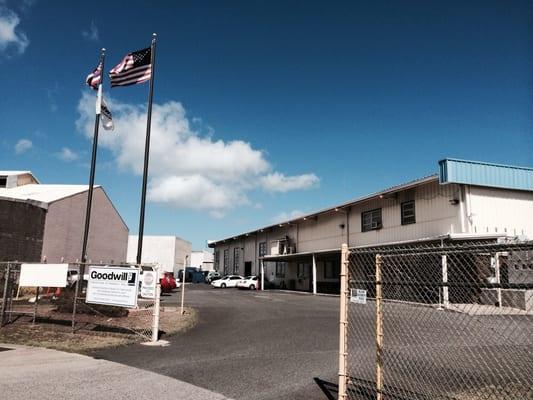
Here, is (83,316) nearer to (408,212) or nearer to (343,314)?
(343,314)

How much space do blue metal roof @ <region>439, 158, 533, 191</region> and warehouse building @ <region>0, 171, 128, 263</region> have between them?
98.6 feet

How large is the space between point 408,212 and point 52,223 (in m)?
29.0

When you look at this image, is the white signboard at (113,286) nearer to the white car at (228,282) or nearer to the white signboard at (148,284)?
the white signboard at (148,284)

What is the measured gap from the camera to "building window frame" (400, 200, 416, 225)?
27234 mm

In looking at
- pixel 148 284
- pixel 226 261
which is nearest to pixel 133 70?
pixel 148 284

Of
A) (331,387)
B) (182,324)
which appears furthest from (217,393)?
(182,324)

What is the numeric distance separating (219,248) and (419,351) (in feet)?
211

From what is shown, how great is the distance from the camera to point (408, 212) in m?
27.8

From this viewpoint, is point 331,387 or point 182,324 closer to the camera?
point 331,387

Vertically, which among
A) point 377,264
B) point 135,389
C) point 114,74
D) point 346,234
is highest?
point 114,74

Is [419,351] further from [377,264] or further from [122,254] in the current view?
[122,254]

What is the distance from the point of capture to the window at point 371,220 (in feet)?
99.4

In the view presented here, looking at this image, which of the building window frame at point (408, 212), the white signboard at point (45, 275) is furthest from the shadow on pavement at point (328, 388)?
the building window frame at point (408, 212)

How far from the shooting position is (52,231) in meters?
39.8
